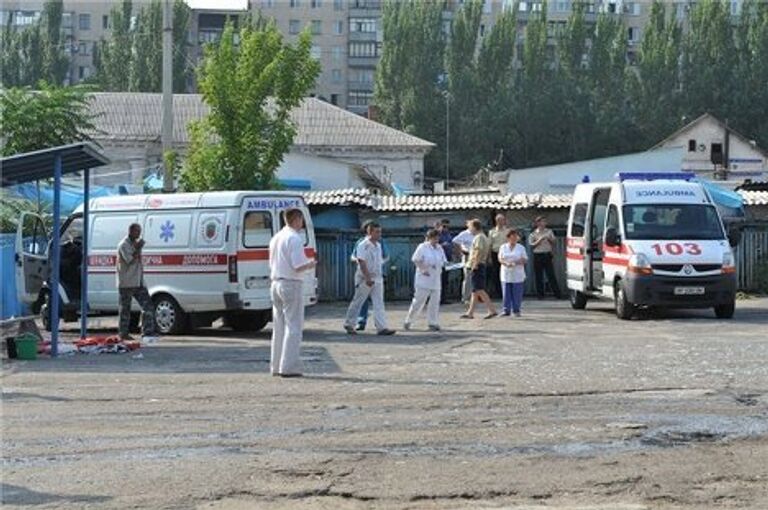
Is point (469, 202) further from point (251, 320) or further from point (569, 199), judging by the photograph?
point (251, 320)

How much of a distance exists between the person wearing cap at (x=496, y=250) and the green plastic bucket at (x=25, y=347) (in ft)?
37.7

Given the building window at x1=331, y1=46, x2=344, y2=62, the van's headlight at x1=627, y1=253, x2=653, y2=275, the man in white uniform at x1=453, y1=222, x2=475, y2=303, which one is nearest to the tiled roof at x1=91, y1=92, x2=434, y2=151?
the man in white uniform at x1=453, y1=222, x2=475, y2=303

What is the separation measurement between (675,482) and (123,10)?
79747 mm

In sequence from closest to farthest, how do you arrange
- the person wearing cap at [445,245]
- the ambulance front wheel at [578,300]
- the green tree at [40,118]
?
1. the ambulance front wheel at [578,300]
2. the person wearing cap at [445,245]
3. the green tree at [40,118]

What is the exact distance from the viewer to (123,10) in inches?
3280

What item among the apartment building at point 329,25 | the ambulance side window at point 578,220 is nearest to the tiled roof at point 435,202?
the ambulance side window at point 578,220

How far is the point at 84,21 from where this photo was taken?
10494cm

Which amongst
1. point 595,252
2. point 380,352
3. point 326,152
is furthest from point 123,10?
point 380,352

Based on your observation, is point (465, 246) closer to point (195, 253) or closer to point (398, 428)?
point (195, 253)

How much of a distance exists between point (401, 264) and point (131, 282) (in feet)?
38.0

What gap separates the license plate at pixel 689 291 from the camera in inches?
813

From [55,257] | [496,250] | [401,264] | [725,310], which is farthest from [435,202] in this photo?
[55,257]

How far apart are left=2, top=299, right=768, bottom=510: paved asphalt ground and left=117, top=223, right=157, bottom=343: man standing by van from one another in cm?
175

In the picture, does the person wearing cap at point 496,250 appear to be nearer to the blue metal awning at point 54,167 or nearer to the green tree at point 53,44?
the blue metal awning at point 54,167
